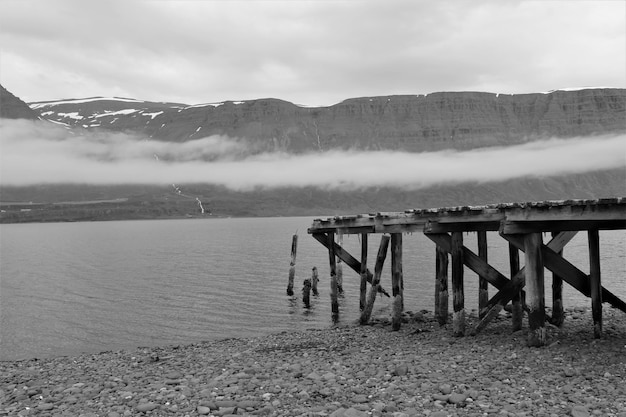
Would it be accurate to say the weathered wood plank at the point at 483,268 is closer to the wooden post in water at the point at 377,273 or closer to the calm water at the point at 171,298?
the wooden post in water at the point at 377,273

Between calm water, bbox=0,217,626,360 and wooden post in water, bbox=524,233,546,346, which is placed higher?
wooden post in water, bbox=524,233,546,346

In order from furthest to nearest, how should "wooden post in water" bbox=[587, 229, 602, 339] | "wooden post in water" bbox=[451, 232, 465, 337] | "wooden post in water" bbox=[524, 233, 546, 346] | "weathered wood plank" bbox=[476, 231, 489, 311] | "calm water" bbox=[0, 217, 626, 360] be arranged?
"calm water" bbox=[0, 217, 626, 360]
"weathered wood plank" bbox=[476, 231, 489, 311]
"wooden post in water" bbox=[451, 232, 465, 337]
"wooden post in water" bbox=[587, 229, 602, 339]
"wooden post in water" bbox=[524, 233, 546, 346]

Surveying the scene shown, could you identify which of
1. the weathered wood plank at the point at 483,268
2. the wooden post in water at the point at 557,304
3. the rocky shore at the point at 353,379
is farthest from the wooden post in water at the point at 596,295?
the wooden post in water at the point at 557,304

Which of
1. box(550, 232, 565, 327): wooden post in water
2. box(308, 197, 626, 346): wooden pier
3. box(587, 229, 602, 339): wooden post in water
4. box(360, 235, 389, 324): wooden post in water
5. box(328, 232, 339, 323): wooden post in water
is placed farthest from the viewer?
box(328, 232, 339, 323): wooden post in water

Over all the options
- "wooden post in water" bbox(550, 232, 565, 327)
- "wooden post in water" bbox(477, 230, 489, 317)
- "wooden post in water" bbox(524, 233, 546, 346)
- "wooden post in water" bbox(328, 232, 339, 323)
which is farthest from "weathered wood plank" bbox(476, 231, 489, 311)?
"wooden post in water" bbox(524, 233, 546, 346)

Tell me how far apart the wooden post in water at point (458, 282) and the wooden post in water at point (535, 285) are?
2.73 m

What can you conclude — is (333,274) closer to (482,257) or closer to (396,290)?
(396,290)

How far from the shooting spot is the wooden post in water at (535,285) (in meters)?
15.1

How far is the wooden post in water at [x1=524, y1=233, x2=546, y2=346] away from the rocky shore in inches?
19.4

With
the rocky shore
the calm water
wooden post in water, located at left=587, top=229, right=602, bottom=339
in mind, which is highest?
wooden post in water, located at left=587, top=229, right=602, bottom=339

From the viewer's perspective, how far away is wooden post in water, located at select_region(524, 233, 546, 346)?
49.6 ft

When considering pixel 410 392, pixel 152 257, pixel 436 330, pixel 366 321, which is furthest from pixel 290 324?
pixel 152 257

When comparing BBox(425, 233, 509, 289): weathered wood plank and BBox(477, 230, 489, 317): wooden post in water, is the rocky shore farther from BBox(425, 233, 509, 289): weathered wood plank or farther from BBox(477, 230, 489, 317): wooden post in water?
BBox(477, 230, 489, 317): wooden post in water

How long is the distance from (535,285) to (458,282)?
3.26 meters
